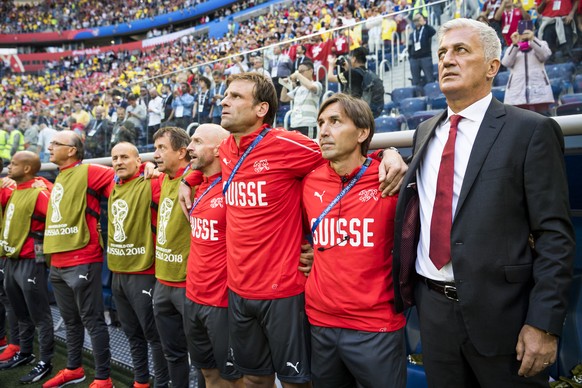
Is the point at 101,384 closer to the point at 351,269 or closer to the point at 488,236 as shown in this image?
the point at 351,269

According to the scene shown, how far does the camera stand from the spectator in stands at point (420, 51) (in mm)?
4266

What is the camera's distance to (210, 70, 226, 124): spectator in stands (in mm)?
5754

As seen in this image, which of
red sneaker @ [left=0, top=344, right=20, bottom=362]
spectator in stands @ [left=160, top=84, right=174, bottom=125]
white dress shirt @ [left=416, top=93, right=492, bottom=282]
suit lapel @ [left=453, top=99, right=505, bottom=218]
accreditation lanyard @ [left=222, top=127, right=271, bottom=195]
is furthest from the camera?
spectator in stands @ [left=160, top=84, right=174, bottom=125]

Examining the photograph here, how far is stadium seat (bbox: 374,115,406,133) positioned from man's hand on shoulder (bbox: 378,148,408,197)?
255cm

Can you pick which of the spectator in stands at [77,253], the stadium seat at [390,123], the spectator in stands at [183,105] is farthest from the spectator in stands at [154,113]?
the stadium seat at [390,123]

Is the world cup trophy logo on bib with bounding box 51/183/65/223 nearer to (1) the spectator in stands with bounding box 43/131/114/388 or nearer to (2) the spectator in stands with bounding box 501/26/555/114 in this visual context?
(1) the spectator in stands with bounding box 43/131/114/388

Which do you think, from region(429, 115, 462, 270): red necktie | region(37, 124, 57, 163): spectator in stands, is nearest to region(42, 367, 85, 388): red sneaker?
region(429, 115, 462, 270): red necktie

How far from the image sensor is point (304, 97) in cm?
510

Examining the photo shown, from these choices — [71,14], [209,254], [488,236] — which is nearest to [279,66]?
[209,254]

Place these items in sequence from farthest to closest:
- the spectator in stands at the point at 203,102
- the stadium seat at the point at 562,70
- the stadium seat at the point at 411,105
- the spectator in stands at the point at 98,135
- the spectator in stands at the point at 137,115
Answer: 1. the spectator in stands at the point at 98,135
2. the spectator in stands at the point at 137,115
3. the spectator in stands at the point at 203,102
4. the stadium seat at the point at 411,105
5. the stadium seat at the point at 562,70

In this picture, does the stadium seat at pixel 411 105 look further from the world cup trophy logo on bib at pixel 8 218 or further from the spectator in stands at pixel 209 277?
the world cup trophy logo on bib at pixel 8 218

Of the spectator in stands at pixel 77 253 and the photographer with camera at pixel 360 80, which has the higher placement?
the photographer with camera at pixel 360 80

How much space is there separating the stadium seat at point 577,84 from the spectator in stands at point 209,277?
8.93 ft

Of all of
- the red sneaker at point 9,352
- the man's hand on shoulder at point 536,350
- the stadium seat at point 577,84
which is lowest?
the red sneaker at point 9,352
